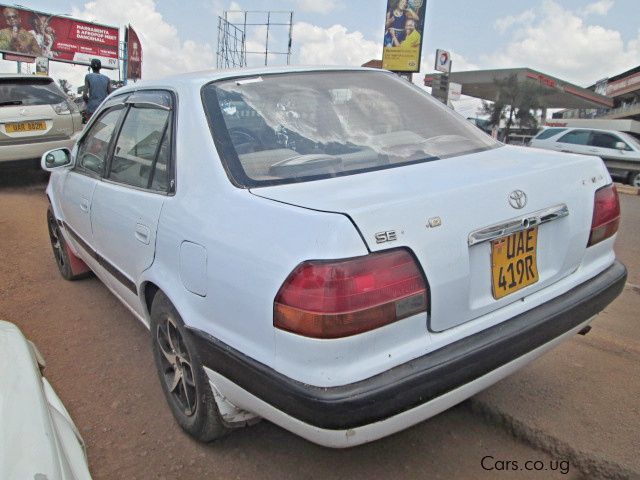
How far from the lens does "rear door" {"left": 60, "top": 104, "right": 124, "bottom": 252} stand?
3090 mm

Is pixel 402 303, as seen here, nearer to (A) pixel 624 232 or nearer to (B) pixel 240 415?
(B) pixel 240 415

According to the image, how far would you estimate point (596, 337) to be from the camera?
3219mm

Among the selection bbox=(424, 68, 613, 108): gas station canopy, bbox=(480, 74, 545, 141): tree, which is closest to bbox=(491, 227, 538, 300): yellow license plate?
bbox=(424, 68, 613, 108): gas station canopy

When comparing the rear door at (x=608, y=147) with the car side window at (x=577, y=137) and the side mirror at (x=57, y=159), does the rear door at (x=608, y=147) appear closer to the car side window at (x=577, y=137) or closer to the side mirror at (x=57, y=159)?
the car side window at (x=577, y=137)

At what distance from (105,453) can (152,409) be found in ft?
1.11

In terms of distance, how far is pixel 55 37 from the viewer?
1377 inches

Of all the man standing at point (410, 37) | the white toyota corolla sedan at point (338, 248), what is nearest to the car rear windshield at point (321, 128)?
the white toyota corolla sedan at point (338, 248)

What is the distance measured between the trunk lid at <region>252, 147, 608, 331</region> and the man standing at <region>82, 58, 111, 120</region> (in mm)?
8096

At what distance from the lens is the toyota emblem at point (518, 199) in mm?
1841

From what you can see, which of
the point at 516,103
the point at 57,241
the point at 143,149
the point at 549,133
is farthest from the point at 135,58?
the point at 143,149

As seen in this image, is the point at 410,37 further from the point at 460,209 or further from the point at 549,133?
the point at 460,209

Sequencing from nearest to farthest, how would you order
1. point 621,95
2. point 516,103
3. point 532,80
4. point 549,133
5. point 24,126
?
1. point 24,126
2. point 549,133
3. point 532,80
4. point 516,103
5. point 621,95

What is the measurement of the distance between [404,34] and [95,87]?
18.5 metres

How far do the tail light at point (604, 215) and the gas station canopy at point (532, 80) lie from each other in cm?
3237
